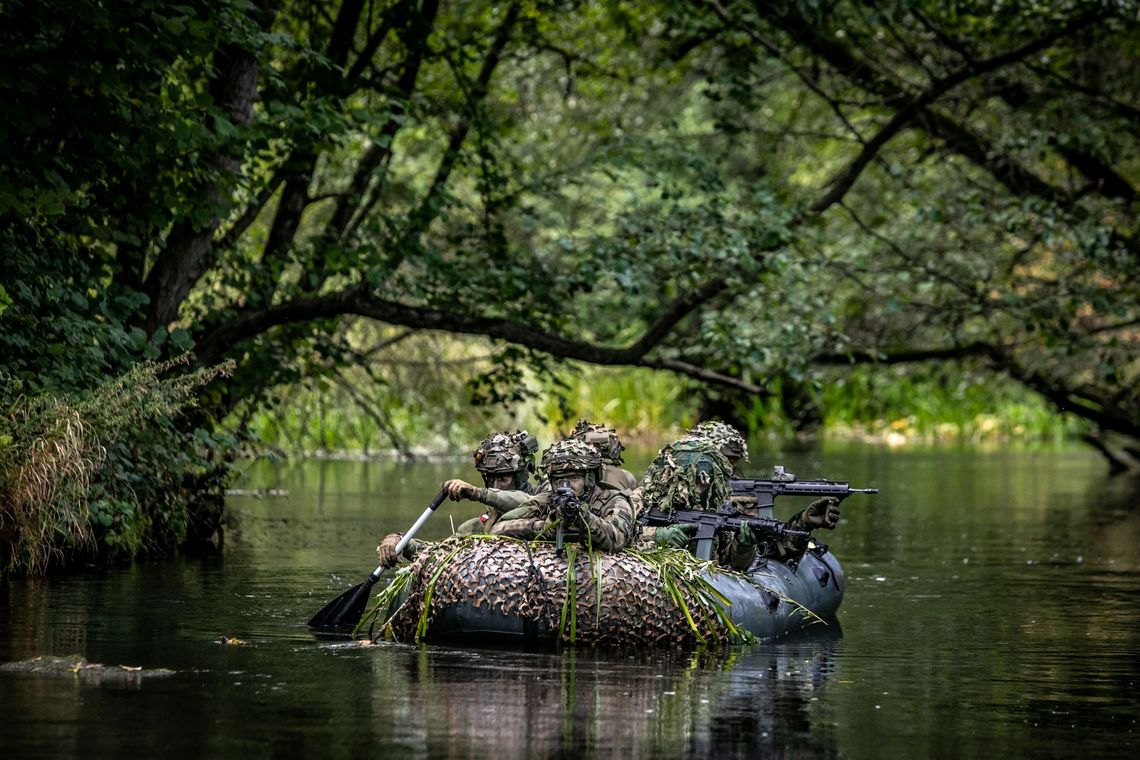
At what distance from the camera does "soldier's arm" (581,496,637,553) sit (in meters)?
10.9

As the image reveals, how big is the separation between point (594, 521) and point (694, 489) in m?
1.32

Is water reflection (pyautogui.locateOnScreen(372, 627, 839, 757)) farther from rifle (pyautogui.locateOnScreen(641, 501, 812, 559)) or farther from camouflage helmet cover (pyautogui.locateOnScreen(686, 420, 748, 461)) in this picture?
camouflage helmet cover (pyautogui.locateOnScreen(686, 420, 748, 461))

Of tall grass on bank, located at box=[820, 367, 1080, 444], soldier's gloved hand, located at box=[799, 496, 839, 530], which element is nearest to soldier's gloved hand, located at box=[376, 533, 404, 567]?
soldier's gloved hand, located at box=[799, 496, 839, 530]

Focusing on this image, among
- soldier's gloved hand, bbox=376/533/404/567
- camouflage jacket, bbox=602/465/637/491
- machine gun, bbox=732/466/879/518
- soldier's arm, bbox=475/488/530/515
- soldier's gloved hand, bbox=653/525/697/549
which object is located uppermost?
camouflage jacket, bbox=602/465/637/491

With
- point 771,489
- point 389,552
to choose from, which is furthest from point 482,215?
point 389,552

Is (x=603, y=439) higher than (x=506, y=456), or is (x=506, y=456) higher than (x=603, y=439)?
(x=603, y=439)

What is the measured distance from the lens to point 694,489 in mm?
12008

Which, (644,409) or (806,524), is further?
(644,409)

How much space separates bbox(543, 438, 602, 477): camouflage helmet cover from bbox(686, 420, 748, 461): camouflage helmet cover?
1.32 meters

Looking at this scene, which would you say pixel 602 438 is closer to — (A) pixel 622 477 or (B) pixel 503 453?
(B) pixel 503 453

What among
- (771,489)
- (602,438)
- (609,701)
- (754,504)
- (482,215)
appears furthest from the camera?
(482,215)

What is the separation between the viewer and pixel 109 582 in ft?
46.8

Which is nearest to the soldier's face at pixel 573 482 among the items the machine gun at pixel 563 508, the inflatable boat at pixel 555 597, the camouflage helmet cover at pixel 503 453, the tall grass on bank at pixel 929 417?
the machine gun at pixel 563 508

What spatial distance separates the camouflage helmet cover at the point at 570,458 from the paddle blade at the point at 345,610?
1.61m
